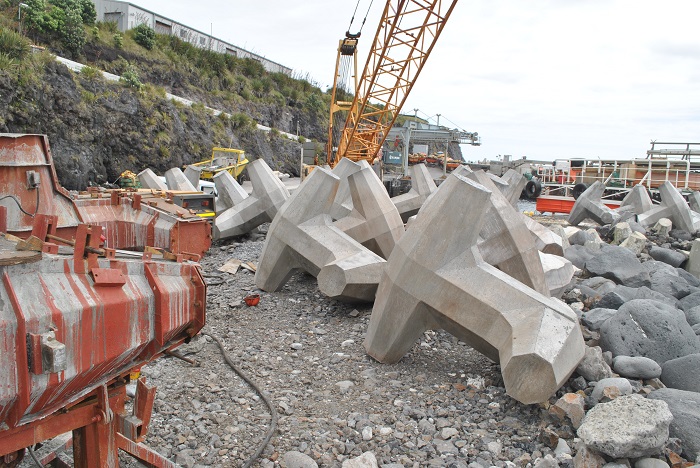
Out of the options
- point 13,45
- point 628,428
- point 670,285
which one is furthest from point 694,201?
point 13,45

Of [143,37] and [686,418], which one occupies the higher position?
[143,37]

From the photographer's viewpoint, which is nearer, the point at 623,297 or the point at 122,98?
the point at 623,297

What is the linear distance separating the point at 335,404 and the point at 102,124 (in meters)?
21.2

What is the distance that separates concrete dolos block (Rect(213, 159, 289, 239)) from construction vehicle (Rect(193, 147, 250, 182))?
7.32 metres

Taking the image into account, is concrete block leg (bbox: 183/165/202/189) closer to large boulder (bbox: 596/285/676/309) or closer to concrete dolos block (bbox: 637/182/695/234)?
large boulder (bbox: 596/285/676/309)

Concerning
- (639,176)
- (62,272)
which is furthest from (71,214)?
(639,176)

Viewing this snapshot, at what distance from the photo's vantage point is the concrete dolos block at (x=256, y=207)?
485 inches

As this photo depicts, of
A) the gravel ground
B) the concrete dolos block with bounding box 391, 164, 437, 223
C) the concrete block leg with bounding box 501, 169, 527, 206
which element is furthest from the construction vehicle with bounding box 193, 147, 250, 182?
the gravel ground

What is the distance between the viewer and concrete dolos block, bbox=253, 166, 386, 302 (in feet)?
24.2

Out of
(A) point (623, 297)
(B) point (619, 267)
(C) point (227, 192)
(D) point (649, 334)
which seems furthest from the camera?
(C) point (227, 192)

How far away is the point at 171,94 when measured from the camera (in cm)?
3111

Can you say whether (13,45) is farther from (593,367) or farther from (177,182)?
(593,367)

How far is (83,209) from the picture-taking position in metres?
7.16

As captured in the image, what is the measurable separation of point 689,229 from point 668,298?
9987 millimetres
